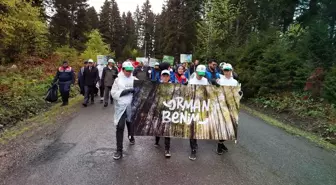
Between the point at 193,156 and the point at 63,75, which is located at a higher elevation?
the point at 63,75

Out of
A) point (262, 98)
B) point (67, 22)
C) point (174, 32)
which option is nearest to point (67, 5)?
point (67, 22)

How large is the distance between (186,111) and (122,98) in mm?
1473

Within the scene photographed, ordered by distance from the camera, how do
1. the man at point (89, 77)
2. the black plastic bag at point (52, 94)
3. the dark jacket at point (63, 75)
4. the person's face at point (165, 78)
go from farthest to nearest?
the man at point (89, 77) → the dark jacket at point (63, 75) → the black plastic bag at point (52, 94) → the person's face at point (165, 78)

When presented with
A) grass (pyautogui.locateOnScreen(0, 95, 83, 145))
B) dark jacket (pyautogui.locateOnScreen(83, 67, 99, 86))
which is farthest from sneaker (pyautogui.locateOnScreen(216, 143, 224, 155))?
dark jacket (pyautogui.locateOnScreen(83, 67, 99, 86))

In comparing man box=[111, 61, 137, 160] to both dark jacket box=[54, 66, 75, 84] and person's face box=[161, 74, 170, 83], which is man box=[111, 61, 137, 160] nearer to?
person's face box=[161, 74, 170, 83]

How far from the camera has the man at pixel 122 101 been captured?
6484 mm

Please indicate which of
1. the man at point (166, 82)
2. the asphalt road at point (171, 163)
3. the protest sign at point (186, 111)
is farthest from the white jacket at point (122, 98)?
the asphalt road at point (171, 163)

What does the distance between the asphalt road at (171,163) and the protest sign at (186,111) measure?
1.82ft

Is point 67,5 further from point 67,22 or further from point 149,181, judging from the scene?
point 149,181

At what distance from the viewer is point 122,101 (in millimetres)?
6520

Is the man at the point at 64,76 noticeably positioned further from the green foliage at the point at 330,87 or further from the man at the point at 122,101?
the green foliage at the point at 330,87

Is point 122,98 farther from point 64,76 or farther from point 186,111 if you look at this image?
point 64,76

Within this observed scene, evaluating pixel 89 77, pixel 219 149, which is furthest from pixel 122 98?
pixel 89 77

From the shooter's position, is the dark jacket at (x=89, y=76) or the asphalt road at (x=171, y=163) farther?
the dark jacket at (x=89, y=76)
